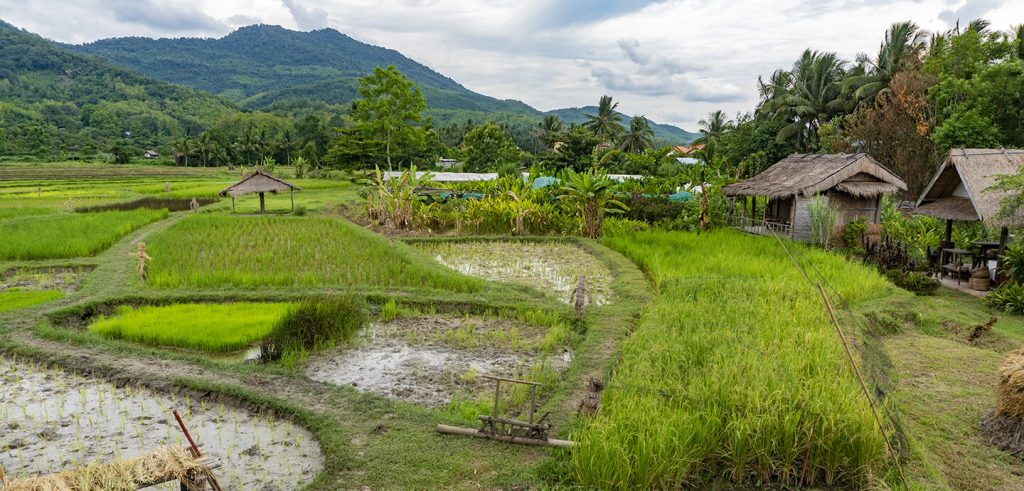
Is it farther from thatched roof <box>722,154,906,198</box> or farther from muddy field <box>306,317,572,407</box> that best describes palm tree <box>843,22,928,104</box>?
muddy field <box>306,317,572,407</box>

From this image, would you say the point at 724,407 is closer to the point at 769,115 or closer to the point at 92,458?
the point at 92,458

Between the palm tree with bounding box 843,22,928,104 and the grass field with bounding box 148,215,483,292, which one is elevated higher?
the palm tree with bounding box 843,22,928,104

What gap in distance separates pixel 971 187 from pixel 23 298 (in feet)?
48.5

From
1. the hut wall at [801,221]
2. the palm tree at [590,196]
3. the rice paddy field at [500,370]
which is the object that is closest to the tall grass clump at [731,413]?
the rice paddy field at [500,370]

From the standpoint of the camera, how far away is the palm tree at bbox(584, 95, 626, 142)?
41.6 meters

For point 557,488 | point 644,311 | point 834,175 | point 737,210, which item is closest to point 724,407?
point 557,488

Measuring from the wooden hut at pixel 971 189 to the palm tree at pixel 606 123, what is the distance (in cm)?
3086

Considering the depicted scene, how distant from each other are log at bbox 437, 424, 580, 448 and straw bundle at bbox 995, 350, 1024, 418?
11.2 feet

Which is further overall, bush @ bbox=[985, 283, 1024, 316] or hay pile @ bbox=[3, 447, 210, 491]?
bush @ bbox=[985, 283, 1024, 316]

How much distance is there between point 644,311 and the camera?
7.55 m

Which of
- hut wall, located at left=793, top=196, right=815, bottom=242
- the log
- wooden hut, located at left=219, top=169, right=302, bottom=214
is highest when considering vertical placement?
wooden hut, located at left=219, top=169, right=302, bottom=214

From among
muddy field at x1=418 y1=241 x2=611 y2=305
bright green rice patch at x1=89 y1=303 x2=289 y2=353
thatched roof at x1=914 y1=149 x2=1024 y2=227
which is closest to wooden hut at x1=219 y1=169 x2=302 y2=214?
muddy field at x1=418 y1=241 x2=611 y2=305

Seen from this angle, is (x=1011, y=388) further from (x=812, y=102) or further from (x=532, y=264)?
(x=812, y=102)

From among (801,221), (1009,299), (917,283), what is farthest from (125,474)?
(801,221)
